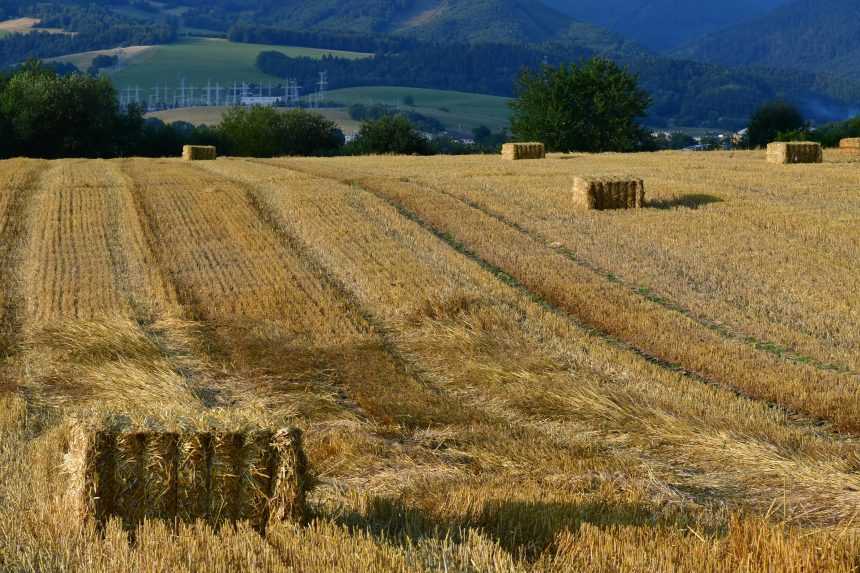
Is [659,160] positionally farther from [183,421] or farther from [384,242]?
[183,421]

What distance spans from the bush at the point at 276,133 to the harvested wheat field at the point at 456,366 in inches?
2183

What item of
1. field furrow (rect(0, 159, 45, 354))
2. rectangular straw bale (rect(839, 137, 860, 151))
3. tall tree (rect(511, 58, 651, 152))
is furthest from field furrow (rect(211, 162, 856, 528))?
tall tree (rect(511, 58, 651, 152))

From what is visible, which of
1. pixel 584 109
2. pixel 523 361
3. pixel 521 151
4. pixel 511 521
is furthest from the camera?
pixel 584 109

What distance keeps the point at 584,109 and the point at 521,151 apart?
38.6m

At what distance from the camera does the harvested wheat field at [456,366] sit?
7.18 meters

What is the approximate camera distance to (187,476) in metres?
7.32

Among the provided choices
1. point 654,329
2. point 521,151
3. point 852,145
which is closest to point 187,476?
point 654,329

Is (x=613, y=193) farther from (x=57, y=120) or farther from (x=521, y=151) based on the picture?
(x=57, y=120)

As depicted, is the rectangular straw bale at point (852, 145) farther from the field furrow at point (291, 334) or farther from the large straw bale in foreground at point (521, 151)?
the field furrow at point (291, 334)

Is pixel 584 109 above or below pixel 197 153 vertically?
above

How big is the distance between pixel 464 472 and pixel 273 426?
100 inches

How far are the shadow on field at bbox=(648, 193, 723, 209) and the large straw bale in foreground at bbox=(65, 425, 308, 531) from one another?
21.0 metres

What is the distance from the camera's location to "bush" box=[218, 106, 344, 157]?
280ft

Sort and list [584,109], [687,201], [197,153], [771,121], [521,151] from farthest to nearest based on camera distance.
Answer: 1. [771,121]
2. [584,109]
3. [197,153]
4. [521,151]
5. [687,201]
